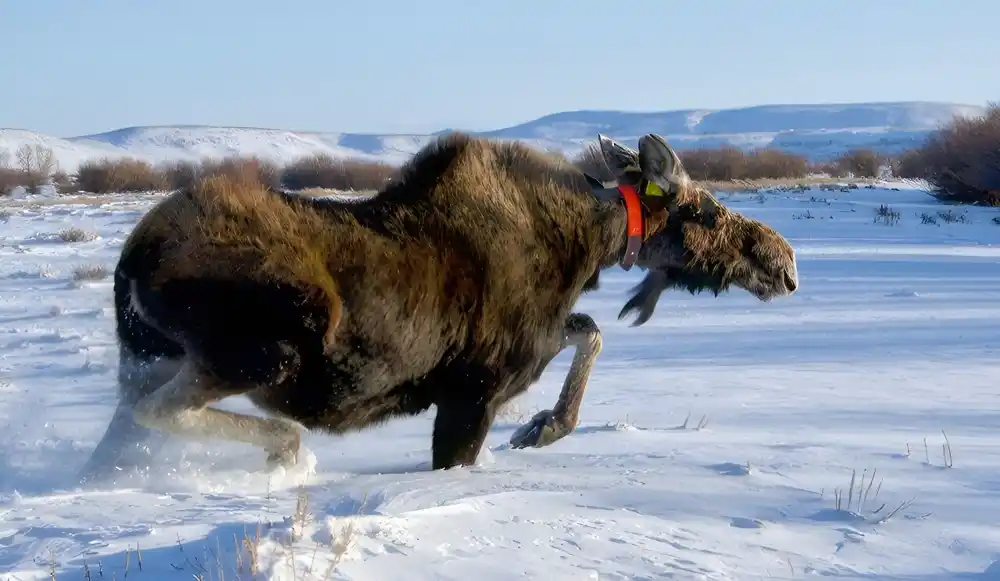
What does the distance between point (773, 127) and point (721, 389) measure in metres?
195

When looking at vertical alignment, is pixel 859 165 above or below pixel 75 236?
above

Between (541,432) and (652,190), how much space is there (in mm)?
1529

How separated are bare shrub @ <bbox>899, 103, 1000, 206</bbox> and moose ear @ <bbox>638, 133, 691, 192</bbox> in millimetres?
31898

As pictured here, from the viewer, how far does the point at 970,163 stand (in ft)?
114

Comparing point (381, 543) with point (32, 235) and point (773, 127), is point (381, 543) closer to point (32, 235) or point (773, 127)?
point (32, 235)

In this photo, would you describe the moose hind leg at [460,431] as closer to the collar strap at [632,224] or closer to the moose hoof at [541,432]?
the moose hoof at [541,432]

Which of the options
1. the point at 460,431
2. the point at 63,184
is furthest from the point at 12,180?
the point at 460,431

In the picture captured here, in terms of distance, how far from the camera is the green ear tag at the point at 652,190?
19.1 feet

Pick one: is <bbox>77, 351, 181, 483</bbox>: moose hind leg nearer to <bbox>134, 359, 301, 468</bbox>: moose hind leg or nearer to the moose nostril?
<bbox>134, 359, 301, 468</bbox>: moose hind leg

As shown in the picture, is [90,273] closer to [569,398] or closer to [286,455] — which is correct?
Answer: [286,455]

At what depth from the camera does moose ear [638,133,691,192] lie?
18.8 ft

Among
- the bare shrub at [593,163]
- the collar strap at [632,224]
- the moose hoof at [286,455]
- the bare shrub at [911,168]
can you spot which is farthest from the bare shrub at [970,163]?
the moose hoof at [286,455]

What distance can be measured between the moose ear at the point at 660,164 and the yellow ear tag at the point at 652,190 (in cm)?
2

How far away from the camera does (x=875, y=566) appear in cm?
337
